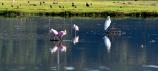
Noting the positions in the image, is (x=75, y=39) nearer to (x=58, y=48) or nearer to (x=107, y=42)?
(x=107, y=42)

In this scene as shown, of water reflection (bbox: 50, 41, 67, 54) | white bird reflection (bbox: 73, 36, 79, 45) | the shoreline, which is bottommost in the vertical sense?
the shoreline

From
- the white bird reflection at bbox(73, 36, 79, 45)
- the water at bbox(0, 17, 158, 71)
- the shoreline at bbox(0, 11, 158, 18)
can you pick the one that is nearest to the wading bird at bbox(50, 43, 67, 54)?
the water at bbox(0, 17, 158, 71)

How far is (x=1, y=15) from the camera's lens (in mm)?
85938

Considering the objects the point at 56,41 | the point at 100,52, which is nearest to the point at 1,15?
the point at 56,41

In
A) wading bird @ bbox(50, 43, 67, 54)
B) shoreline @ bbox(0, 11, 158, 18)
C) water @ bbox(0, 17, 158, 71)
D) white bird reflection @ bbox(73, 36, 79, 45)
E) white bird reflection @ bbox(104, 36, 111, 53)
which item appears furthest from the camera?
shoreline @ bbox(0, 11, 158, 18)

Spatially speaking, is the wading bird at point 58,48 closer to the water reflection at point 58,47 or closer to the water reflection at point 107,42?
the water reflection at point 58,47

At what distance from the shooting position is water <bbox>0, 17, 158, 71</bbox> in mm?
37188

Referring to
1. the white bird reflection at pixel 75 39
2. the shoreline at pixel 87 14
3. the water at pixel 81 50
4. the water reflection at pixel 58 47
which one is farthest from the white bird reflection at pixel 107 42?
the shoreline at pixel 87 14

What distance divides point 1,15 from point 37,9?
35.5 feet

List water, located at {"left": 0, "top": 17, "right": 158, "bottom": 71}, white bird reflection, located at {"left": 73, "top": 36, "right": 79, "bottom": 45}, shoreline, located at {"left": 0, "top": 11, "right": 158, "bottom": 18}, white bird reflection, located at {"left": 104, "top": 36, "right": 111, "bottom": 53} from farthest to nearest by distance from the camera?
1. shoreline, located at {"left": 0, "top": 11, "right": 158, "bottom": 18}
2. white bird reflection, located at {"left": 73, "top": 36, "right": 79, "bottom": 45}
3. white bird reflection, located at {"left": 104, "top": 36, "right": 111, "bottom": 53}
4. water, located at {"left": 0, "top": 17, "right": 158, "bottom": 71}

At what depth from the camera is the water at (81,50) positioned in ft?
122

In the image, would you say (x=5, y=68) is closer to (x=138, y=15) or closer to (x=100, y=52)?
(x=100, y=52)

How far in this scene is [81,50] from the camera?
44.7 m

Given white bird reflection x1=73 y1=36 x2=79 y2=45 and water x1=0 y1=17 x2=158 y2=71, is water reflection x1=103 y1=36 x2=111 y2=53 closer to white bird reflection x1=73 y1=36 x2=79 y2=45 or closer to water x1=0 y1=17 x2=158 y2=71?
water x1=0 y1=17 x2=158 y2=71
